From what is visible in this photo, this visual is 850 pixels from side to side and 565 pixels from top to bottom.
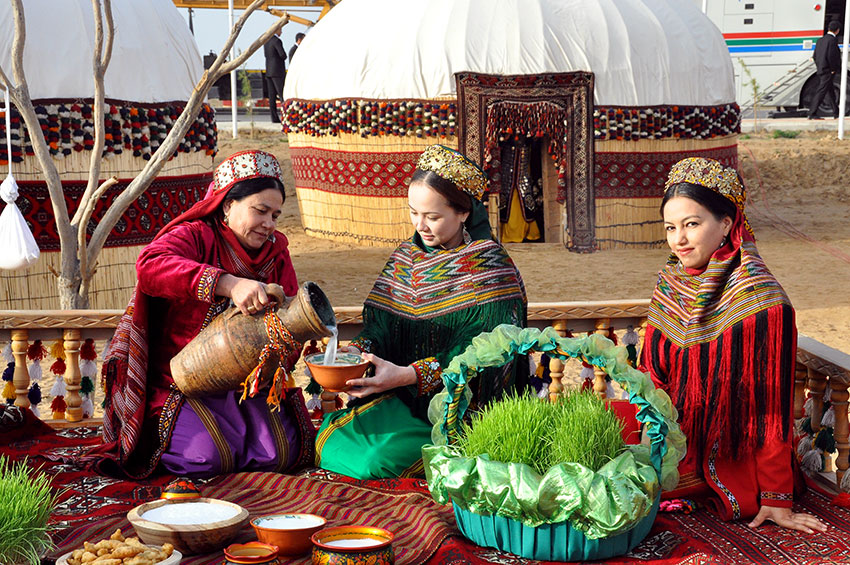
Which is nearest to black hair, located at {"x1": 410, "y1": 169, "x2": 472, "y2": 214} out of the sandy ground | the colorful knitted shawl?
the colorful knitted shawl

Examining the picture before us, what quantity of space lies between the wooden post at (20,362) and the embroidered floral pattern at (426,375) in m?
1.63

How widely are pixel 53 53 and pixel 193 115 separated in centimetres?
189

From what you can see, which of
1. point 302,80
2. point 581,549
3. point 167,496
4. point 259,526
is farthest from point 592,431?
point 302,80

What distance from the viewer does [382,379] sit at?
3.24 meters

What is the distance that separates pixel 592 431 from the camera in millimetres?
2816

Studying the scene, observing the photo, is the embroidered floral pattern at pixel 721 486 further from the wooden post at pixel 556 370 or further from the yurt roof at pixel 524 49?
the yurt roof at pixel 524 49

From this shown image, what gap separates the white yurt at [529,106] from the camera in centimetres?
1044

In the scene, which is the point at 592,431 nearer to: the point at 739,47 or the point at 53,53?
the point at 53,53

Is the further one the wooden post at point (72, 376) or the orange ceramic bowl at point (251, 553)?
→ the wooden post at point (72, 376)

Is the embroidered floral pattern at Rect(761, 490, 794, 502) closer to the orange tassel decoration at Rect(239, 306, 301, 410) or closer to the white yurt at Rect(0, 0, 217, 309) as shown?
the orange tassel decoration at Rect(239, 306, 301, 410)

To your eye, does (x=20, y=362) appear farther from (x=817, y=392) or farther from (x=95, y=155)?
(x=817, y=392)

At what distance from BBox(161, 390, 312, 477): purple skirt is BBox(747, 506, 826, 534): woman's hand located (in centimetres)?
156

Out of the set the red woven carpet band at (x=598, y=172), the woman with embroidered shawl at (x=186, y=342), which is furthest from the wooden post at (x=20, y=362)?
the red woven carpet band at (x=598, y=172)

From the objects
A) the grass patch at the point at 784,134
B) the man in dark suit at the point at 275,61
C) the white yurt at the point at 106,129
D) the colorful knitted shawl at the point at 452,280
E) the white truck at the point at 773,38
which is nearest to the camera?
the colorful knitted shawl at the point at 452,280
